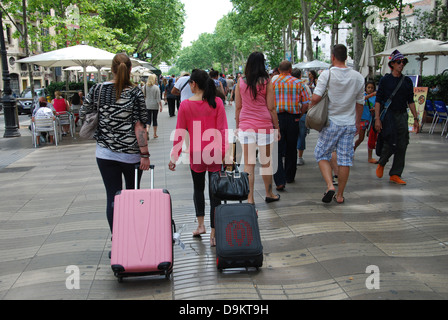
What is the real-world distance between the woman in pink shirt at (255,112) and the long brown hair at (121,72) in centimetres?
179

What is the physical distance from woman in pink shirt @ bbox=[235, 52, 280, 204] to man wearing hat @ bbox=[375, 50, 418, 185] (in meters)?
2.11

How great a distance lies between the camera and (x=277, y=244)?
197 inches

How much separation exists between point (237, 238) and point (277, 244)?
0.89 metres

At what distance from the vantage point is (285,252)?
4.78m

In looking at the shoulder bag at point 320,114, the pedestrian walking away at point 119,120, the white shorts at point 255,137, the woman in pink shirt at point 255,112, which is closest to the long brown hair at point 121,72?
the pedestrian walking away at point 119,120

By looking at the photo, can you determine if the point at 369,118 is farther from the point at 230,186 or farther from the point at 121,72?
the point at 121,72

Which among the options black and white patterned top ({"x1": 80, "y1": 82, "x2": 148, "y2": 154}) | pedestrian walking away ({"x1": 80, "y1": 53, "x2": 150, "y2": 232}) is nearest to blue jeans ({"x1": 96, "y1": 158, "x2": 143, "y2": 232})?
pedestrian walking away ({"x1": 80, "y1": 53, "x2": 150, "y2": 232})

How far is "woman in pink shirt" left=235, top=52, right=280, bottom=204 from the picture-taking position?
18.9ft

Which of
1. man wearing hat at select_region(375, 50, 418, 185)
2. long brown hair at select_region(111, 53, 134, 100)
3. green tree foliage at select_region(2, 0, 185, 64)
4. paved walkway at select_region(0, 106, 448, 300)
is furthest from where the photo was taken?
green tree foliage at select_region(2, 0, 185, 64)

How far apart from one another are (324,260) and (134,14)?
3070 cm

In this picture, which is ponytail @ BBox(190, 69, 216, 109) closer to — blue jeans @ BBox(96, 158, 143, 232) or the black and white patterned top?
the black and white patterned top

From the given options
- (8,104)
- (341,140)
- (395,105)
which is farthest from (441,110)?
(8,104)
